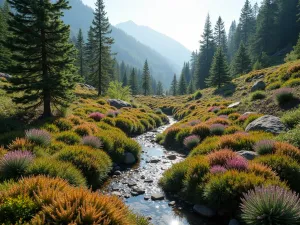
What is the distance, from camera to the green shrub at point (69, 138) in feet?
39.0

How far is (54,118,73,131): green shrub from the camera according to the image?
14.0 meters

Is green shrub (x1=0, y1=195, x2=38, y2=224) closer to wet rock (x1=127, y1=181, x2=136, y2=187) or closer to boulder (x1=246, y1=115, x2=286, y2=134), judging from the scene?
wet rock (x1=127, y1=181, x2=136, y2=187)

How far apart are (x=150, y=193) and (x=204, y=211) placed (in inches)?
97.3

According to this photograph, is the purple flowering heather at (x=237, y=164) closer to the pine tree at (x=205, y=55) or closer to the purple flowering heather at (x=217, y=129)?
the purple flowering heather at (x=217, y=129)

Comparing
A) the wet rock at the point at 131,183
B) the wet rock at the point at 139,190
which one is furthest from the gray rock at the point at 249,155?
the wet rock at the point at 131,183

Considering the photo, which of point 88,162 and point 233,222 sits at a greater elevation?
point 88,162

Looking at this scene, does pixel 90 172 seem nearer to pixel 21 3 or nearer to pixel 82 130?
pixel 82 130

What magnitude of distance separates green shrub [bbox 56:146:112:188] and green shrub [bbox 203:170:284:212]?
4.55m

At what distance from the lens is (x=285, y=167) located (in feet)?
26.3

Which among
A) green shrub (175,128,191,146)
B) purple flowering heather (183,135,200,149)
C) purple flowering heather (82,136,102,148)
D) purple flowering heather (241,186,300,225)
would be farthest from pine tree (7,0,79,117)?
purple flowering heather (241,186,300,225)

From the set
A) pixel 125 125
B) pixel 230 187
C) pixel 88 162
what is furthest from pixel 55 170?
pixel 125 125

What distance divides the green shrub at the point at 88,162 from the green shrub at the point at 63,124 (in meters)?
4.38

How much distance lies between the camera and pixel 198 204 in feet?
25.7

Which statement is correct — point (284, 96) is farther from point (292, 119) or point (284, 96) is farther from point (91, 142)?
point (91, 142)
